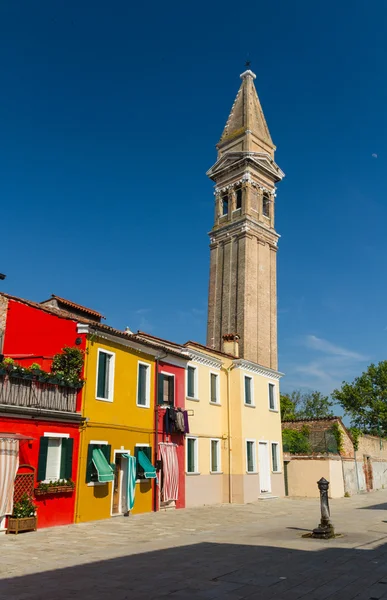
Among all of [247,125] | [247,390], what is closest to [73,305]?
[247,390]

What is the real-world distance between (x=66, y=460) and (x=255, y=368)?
13.9 meters

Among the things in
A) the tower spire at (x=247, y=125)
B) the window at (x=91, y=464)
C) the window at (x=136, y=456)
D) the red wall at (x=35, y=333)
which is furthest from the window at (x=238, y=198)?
the window at (x=91, y=464)

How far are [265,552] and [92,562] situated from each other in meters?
3.66

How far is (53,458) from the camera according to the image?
51.2 feet

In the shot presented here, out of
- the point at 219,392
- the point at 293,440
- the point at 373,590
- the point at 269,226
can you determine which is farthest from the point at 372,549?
the point at 269,226

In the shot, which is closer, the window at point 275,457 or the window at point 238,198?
the window at point 275,457

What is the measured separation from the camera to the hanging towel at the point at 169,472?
20453 mm

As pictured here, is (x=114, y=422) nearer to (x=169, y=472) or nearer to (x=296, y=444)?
(x=169, y=472)

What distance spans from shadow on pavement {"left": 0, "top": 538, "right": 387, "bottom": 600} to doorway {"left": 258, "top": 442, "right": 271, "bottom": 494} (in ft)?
51.9

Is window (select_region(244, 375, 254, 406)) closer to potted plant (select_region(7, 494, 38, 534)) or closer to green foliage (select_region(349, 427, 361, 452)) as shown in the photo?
green foliage (select_region(349, 427, 361, 452))

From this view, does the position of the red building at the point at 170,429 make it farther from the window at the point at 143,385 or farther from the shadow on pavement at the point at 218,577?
the shadow on pavement at the point at 218,577

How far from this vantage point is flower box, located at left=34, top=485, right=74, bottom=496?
14495 millimetres

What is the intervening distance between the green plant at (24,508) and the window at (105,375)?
14.2ft

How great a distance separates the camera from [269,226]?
50156 millimetres
